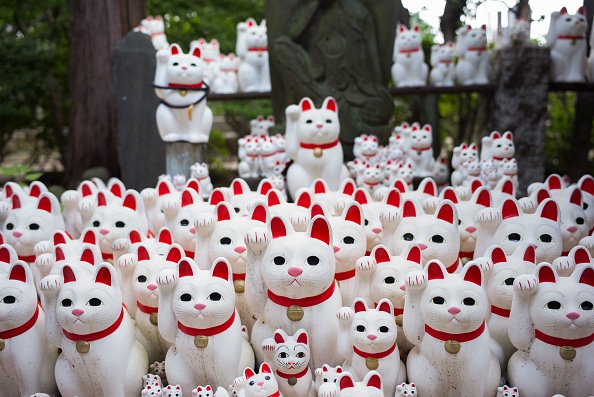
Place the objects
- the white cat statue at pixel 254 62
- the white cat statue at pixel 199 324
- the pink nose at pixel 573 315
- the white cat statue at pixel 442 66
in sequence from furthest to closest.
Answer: the white cat statue at pixel 254 62
the white cat statue at pixel 442 66
the white cat statue at pixel 199 324
the pink nose at pixel 573 315

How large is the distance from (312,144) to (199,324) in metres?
2.17

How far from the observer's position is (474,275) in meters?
2.45

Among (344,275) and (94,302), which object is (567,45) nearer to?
(344,275)

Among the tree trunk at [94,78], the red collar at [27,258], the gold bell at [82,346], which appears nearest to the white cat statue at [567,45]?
the tree trunk at [94,78]

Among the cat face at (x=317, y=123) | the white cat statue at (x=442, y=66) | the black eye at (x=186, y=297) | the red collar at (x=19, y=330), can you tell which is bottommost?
the red collar at (x=19, y=330)

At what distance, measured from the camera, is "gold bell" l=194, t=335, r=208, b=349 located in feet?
8.23

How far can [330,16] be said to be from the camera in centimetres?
567

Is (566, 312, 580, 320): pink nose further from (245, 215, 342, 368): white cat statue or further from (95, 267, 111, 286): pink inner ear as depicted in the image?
(95, 267, 111, 286): pink inner ear

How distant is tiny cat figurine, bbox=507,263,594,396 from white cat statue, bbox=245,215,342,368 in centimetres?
71

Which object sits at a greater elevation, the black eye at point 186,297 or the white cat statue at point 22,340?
the black eye at point 186,297

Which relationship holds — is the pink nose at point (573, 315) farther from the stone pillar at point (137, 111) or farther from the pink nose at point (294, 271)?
the stone pillar at point (137, 111)

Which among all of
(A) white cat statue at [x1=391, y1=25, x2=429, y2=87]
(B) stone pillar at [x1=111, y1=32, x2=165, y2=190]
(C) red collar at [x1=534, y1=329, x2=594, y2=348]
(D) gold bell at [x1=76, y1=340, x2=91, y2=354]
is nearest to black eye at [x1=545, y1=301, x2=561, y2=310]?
(C) red collar at [x1=534, y1=329, x2=594, y2=348]

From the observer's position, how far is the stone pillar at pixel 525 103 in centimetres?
597

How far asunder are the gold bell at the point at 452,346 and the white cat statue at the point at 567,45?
172 inches
